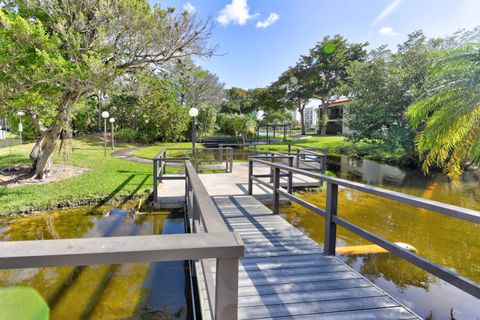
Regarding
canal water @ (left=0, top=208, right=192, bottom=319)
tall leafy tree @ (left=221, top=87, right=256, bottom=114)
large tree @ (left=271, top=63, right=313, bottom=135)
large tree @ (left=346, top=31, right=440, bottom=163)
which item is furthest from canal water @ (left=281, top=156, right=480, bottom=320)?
tall leafy tree @ (left=221, top=87, right=256, bottom=114)

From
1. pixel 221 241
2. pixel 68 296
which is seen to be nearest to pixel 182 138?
pixel 68 296

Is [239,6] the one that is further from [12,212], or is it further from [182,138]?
[182,138]

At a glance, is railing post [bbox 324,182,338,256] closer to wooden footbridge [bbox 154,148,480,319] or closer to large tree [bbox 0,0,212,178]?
wooden footbridge [bbox 154,148,480,319]

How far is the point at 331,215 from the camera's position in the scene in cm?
318

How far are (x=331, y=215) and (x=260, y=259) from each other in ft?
3.07

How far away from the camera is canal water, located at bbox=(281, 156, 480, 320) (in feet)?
11.0

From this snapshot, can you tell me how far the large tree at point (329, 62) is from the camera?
102 feet

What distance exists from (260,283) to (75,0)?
24.5ft

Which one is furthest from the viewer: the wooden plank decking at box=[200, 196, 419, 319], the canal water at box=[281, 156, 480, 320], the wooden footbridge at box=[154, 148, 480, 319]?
the canal water at box=[281, 156, 480, 320]

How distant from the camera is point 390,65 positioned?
622 inches

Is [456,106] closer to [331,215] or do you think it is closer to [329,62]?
[331,215]

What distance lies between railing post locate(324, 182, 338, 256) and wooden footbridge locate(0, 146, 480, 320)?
0.04ft

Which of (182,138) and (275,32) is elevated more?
(275,32)

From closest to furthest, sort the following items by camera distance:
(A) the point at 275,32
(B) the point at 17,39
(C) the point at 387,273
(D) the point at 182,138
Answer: (C) the point at 387,273 → (B) the point at 17,39 → (A) the point at 275,32 → (D) the point at 182,138
